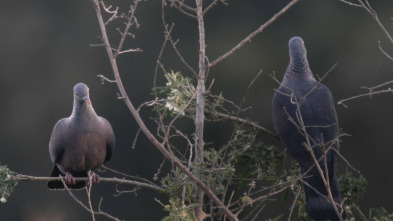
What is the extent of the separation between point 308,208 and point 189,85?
82cm

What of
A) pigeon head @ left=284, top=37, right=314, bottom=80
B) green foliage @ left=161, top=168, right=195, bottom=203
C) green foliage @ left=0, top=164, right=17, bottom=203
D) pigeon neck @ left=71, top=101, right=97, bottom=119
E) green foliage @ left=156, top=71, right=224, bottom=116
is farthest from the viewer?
pigeon head @ left=284, top=37, right=314, bottom=80

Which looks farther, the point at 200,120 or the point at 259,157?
the point at 259,157

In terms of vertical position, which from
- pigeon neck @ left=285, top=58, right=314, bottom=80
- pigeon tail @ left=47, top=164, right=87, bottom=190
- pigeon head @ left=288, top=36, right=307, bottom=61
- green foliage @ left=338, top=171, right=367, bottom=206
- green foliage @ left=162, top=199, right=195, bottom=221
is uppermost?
pigeon head @ left=288, top=36, right=307, bottom=61

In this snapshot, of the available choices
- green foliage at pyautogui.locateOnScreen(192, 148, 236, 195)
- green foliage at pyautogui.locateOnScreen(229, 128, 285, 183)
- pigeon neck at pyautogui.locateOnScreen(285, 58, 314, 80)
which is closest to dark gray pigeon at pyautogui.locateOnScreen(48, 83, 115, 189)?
green foliage at pyautogui.locateOnScreen(229, 128, 285, 183)

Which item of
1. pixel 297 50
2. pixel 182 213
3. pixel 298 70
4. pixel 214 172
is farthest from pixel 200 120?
pixel 297 50

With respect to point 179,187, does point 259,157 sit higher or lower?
lower

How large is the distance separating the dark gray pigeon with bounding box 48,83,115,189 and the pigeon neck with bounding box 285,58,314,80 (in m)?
1.05

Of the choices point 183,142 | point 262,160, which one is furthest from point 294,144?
point 183,142

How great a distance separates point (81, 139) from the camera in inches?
138

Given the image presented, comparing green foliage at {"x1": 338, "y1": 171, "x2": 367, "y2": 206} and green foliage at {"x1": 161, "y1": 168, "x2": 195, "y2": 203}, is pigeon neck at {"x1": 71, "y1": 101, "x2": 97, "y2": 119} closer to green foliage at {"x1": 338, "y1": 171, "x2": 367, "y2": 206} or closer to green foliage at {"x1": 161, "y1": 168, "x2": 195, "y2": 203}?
green foliage at {"x1": 161, "y1": 168, "x2": 195, "y2": 203}

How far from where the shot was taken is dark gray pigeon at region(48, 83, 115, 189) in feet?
11.5

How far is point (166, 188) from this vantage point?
2672 millimetres

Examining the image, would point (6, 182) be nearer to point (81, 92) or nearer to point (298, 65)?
point (81, 92)

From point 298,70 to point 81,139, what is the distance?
123 cm
